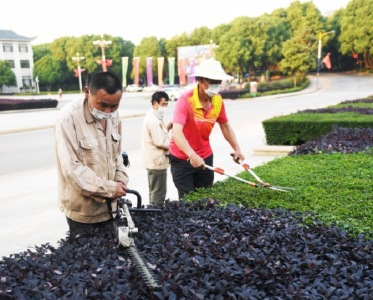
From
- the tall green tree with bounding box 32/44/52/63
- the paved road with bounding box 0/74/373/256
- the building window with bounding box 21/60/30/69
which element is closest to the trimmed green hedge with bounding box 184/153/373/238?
the paved road with bounding box 0/74/373/256

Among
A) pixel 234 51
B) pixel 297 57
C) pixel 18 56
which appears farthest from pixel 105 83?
pixel 18 56

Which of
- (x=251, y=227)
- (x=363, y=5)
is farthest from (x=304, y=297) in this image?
(x=363, y=5)

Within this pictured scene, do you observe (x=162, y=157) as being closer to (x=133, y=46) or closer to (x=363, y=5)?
(x=363, y=5)

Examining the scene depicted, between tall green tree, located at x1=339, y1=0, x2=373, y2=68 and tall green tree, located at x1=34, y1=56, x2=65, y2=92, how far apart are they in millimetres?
42143

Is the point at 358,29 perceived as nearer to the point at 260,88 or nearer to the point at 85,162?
the point at 260,88

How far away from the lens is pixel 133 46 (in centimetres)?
7488

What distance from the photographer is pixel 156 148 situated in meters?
4.72

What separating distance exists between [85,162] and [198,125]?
1.53 meters

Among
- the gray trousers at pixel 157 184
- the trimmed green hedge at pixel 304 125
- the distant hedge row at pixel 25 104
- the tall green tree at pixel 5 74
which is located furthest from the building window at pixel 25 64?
the gray trousers at pixel 157 184

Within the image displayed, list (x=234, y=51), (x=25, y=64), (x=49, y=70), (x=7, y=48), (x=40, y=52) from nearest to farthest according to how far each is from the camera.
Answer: (x=234, y=51) < (x=49, y=70) < (x=7, y=48) < (x=25, y=64) < (x=40, y=52)

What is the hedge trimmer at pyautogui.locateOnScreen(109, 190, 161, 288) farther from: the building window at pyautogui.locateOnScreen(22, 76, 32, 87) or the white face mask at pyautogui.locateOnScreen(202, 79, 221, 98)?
the building window at pyautogui.locateOnScreen(22, 76, 32, 87)

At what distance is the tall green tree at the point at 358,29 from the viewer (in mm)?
51312

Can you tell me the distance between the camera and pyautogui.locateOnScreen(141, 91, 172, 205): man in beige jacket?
4688 millimetres

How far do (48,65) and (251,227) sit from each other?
67122mm
